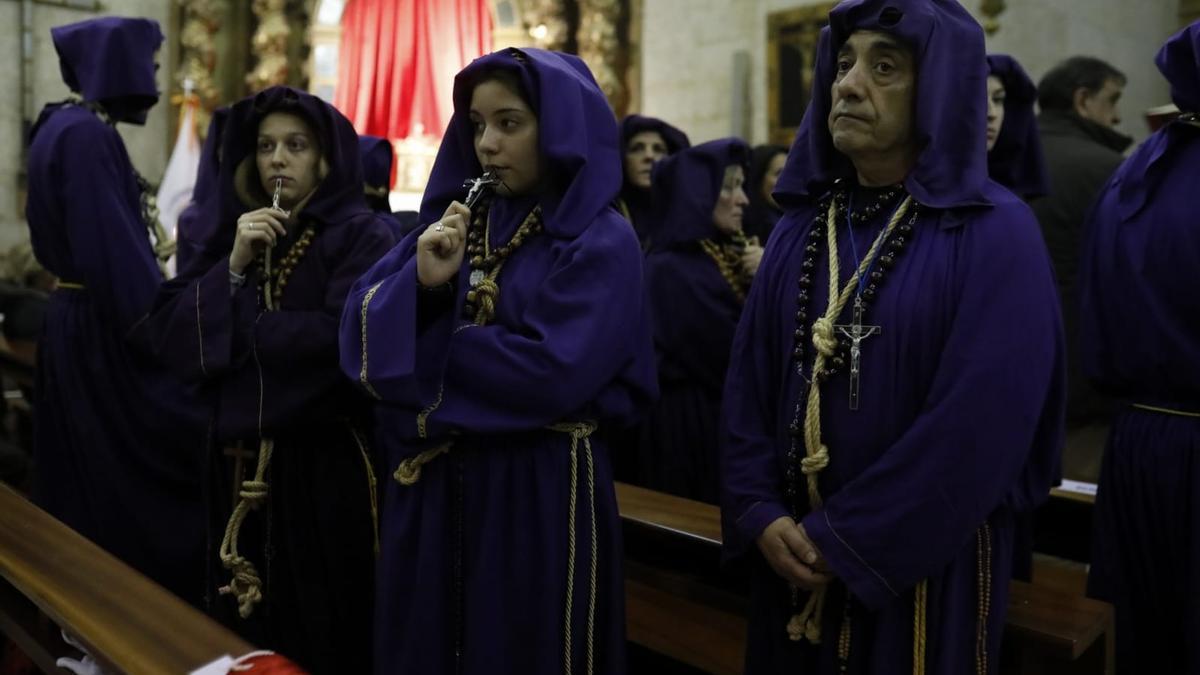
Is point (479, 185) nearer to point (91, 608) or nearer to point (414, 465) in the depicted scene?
point (414, 465)

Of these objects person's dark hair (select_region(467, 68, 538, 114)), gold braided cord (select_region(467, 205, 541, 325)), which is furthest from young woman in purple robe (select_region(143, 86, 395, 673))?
person's dark hair (select_region(467, 68, 538, 114))

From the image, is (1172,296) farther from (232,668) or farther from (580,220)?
(232,668)

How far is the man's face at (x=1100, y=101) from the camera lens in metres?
5.02

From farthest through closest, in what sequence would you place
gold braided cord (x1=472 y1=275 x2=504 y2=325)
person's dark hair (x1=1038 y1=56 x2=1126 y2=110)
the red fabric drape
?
the red fabric drape < person's dark hair (x1=1038 y1=56 x2=1126 y2=110) < gold braided cord (x1=472 y1=275 x2=504 y2=325)

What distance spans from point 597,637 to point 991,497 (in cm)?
89

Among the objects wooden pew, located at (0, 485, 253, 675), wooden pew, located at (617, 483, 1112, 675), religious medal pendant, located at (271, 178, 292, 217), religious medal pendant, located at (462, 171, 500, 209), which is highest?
religious medal pendant, located at (462, 171, 500, 209)

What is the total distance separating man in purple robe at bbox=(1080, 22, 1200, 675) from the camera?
2.71 metres

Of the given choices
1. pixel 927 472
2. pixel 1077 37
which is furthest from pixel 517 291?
pixel 1077 37

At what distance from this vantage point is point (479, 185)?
87.8 inches

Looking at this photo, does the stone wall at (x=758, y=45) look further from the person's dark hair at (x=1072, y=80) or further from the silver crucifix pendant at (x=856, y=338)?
the silver crucifix pendant at (x=856, y=338)

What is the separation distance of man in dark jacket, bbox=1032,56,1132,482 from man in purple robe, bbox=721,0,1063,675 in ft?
11.2

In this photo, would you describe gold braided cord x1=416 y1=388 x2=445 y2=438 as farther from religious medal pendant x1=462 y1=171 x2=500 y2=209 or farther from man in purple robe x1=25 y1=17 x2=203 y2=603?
man in purple robe x1=25 y1=17 x2=203 y2=603

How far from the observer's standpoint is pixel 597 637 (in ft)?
7.38

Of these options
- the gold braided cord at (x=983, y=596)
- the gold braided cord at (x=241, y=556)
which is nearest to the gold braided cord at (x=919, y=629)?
the gold braided cord at (x=983, y=596)
